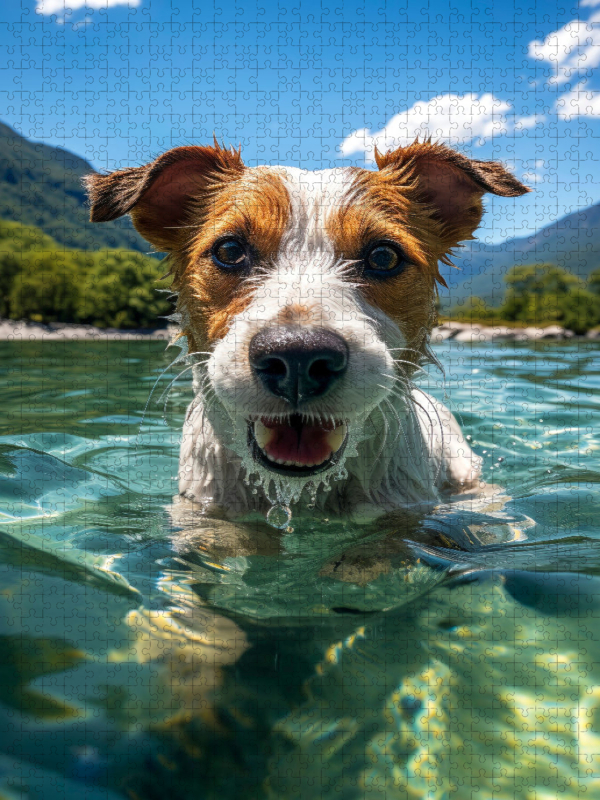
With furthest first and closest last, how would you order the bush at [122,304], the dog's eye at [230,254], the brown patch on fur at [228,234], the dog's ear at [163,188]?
the bush at [122,304], the dog's ear at [163,188], the dog's eye at [230,254], the brown patch on fur at [228,234]

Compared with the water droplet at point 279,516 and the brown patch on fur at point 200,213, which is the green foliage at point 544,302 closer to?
the brown patch on fur at point 200,213

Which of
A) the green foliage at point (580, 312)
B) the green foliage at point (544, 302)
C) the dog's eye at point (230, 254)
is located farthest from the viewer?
the green foliage at point (544, 302)

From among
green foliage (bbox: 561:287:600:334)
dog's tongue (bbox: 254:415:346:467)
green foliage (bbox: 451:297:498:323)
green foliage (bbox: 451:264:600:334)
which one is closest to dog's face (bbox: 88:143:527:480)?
dog's tongue (bbox: 254:415:346:467)

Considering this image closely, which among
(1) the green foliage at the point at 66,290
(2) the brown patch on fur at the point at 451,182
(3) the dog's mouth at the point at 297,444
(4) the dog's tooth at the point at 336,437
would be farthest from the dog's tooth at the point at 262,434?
(1) the green foliage at the point at 66,290

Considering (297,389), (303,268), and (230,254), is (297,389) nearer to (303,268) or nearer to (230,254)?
(303,268)

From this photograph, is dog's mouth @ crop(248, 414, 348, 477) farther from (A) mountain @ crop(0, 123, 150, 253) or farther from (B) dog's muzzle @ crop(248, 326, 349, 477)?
(A) mountain @ crop(0, 123, 150, 253)

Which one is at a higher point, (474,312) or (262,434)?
(474,312)

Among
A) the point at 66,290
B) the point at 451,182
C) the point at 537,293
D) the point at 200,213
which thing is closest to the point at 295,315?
the point at 200,213

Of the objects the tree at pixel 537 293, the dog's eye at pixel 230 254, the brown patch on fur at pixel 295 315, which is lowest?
the brown patch on fur at pixel 295 315

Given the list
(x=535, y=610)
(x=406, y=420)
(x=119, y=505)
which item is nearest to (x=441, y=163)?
(x=406, y=420)
